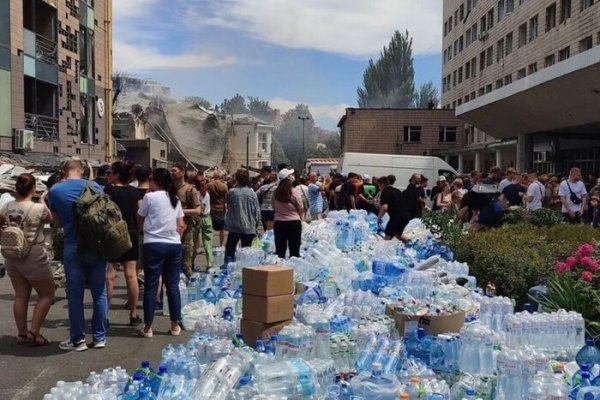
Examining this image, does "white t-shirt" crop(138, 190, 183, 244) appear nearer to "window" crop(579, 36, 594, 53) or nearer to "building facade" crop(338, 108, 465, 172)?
"window" crop(579, 36, 594, 53)

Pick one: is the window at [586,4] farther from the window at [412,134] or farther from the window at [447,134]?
the window at [447,134]

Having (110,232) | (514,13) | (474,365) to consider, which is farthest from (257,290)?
(514,13)

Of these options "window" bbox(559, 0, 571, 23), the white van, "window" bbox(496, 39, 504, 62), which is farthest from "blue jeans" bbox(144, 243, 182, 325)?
"window" bbox(496, 39, 504, 62)

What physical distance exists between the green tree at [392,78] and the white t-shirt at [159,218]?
85.5 metres

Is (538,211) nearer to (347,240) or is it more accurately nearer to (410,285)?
(347,240)

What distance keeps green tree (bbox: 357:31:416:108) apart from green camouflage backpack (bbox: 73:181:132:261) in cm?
8618

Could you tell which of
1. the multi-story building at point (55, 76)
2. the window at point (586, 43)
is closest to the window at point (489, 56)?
the window at point (586, 43)

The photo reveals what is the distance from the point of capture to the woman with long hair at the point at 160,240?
669cm

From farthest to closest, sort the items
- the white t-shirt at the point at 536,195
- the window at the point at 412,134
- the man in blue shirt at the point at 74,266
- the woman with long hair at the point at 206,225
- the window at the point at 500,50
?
the window at the point at 412,134 < the window at the point at 500,50 < the white t-shirt at the point at 536,195 < the woman with long hair at the point at 206,225 < the man in blue shirt at the point at 74,266

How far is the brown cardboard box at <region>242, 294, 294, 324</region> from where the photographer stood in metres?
5.70

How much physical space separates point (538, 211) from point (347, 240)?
3.34 m

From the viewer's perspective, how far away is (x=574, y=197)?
1286 centimetres

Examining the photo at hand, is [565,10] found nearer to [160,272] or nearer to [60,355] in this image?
[160,272]

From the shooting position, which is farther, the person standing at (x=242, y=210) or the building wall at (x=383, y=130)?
the building wall at (x=383, y=130)
